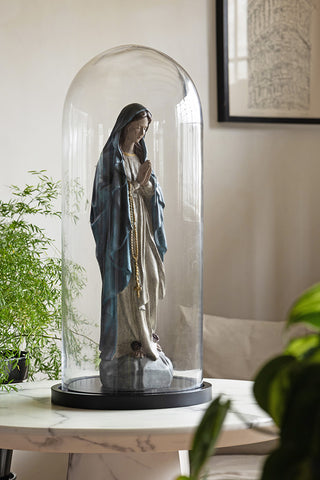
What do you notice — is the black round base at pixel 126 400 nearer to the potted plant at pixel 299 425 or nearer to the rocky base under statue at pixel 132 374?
the rocky base under statue at pixel 132 374

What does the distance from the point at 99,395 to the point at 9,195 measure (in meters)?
0.97

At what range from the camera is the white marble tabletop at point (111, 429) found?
945 mm

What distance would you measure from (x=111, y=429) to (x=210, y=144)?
1.48 meters

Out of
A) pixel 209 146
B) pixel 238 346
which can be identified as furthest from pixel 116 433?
pixel 209 146

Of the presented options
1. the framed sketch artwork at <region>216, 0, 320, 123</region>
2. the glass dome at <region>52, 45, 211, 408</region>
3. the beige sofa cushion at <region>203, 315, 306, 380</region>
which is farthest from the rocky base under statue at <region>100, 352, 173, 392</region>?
the framed sketch artwork at <region>216, 0, 320, 123</region>

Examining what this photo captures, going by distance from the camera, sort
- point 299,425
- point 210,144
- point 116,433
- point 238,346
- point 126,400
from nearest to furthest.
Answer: point 299,425, point 116,433, point 126,400, point 238,346, point 210,144

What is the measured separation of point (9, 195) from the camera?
1959 millimetres

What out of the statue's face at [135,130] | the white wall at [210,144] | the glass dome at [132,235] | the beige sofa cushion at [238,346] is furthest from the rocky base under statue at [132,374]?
the white wall at [210,144]

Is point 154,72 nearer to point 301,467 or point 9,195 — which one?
point 9,195

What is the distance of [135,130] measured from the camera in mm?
1245

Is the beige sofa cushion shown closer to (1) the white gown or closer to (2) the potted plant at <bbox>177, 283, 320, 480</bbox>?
(1) the white gown

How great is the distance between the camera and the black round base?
43.8 inches

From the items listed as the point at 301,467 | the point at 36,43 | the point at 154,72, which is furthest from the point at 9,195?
the point at 301,467

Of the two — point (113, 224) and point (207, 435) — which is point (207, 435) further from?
point (113, 224)
